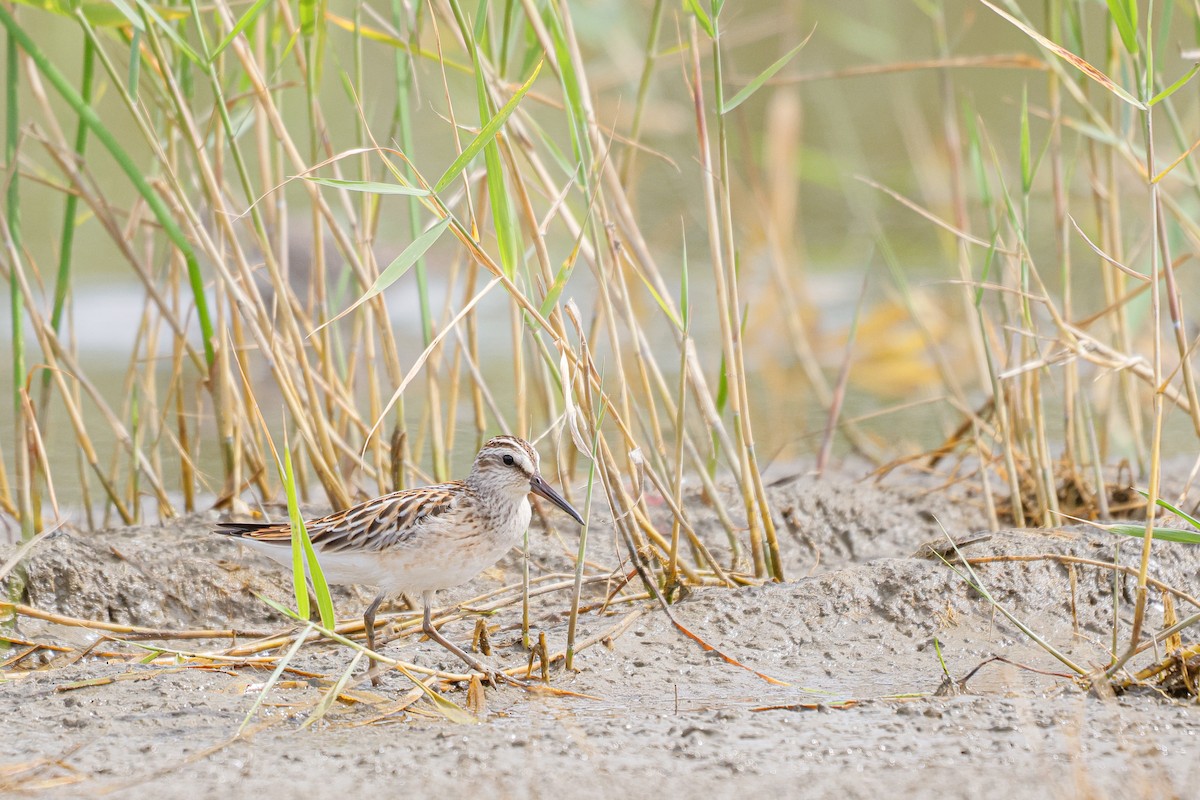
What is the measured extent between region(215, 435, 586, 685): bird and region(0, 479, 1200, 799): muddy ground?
254 millimetres

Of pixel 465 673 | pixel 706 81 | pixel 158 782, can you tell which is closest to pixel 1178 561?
pixel 465 673

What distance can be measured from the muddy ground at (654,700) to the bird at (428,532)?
0.25m

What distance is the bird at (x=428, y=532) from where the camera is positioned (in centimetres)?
394

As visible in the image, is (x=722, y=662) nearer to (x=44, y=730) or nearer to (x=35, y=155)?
(x=44, y=730)

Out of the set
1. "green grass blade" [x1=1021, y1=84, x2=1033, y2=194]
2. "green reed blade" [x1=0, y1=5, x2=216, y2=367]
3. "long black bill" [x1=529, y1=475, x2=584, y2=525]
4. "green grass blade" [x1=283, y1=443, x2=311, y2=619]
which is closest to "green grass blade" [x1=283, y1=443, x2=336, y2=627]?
"green grass blade" [x1=283, y1=443, x2=311, y2=619]

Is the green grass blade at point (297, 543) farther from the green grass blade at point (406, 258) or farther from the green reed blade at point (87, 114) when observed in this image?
the green reed blade at point (87, 114)

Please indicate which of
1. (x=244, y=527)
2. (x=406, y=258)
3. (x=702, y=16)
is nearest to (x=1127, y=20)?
(x=702, y=16)

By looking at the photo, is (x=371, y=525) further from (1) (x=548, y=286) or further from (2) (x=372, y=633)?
(1) (x=548, y=286)

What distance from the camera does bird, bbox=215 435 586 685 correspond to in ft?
12.9

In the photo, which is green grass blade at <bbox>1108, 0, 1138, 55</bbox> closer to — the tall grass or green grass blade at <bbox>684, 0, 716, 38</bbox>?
the tall grass

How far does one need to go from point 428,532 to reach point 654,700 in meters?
0.84

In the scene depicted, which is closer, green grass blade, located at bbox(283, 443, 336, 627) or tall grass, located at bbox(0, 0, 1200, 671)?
green grass blade, located at bbox(283, 443, 336, 627)

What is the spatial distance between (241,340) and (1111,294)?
335cm

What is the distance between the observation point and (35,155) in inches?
447
